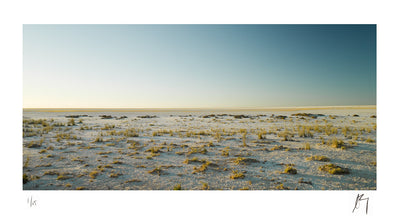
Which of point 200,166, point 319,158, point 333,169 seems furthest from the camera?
point 319,158

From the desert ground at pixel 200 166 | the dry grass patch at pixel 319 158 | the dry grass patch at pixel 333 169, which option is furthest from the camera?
the dry grass patch at pixel 319 158

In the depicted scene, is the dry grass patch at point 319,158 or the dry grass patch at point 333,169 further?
the dry grass patch at point 319,158

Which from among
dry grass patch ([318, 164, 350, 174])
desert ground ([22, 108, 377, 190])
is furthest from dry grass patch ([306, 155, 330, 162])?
dry grass patch ([318, 164, 350, 174])

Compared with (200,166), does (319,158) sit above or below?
above

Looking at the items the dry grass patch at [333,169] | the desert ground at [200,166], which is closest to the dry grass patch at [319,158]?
the desert ground at [200,166]

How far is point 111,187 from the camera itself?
5066mm

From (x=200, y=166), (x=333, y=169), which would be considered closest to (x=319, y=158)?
(x=333, y=169)

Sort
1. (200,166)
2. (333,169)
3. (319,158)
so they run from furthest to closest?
(319,158)
(200,166)
(333,169)

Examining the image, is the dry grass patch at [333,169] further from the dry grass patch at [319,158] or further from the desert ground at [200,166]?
the dry grass patch at [319,158]

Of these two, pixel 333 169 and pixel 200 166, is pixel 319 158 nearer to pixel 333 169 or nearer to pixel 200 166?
pixel 333 169

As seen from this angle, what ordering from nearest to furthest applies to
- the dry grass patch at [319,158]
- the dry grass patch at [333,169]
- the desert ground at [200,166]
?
the desert ground at [200,166] < the dry grass patch at [333,169] < the dry grass patch at [319,158]

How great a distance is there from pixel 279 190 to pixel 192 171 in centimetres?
244
